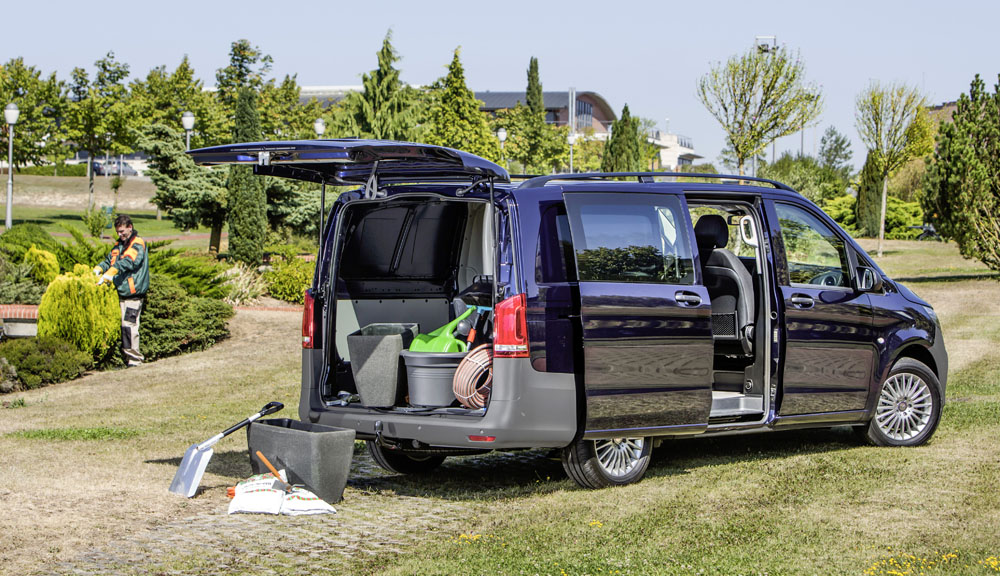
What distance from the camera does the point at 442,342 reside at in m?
7.23

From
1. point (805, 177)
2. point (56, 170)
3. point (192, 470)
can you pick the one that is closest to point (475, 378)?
point (192, 470)

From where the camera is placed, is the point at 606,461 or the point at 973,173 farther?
the point at 973,173

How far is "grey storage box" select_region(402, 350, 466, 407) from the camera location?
7.11 meters

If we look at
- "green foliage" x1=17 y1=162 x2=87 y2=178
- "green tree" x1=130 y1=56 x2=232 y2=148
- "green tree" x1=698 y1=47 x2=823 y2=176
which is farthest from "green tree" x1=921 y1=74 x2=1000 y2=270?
"green foliage" x1=17 y1=162 x2=87 y2=178

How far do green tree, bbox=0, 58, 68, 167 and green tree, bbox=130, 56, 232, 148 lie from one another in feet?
10.3

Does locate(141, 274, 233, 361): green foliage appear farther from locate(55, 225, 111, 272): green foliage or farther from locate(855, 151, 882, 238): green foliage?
locate(855, 151, 882, 238): green foliage

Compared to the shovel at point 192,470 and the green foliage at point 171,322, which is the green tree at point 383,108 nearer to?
the green foliage at point 171,322

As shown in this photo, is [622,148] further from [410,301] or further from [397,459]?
[397,459]

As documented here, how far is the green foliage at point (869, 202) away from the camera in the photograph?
4944 cm

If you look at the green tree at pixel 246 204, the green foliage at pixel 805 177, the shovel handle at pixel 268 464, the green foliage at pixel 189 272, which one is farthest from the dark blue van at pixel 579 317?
the green foliage at pixel 805 177

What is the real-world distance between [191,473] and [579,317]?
2.65 m

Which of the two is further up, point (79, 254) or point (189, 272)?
point (79, 254)

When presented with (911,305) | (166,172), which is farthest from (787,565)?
(166,172)

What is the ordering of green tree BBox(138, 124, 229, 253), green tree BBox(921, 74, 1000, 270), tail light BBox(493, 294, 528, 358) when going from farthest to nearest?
1. green tree BBox(138, 124, 229, 253)
2. green tree BBox(921, 74, 1000, 270)
3. tail light BBox(493, 294, 528, 358)
